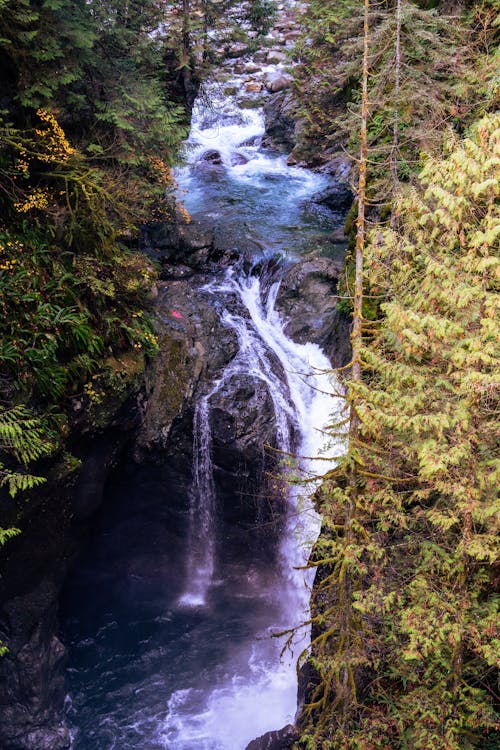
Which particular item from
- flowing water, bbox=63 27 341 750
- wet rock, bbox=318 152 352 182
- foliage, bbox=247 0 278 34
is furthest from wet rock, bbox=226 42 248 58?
flowing water, bbox=63 27 341 750

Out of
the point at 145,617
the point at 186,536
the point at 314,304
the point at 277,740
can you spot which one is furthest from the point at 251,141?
the point at 277,740

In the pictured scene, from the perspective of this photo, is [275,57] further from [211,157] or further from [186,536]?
[186,536]

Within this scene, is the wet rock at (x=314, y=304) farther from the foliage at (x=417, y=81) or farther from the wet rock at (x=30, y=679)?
the wet rock at (x=30, y=679)

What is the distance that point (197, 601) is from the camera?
11500 millimetres

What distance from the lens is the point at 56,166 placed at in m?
9.56

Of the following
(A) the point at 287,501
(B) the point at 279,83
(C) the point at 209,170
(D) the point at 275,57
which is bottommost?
(A) the point at 287,501

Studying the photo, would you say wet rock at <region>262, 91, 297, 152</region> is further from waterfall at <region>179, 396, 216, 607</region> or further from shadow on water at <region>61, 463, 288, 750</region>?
shadow on water at <region>61, 463, 288, 750</region>

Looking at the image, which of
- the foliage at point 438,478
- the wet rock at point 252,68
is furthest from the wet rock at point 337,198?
the wet rock at point 252,68

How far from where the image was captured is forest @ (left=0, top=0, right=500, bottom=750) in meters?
4.64

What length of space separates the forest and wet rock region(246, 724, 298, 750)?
625 mm

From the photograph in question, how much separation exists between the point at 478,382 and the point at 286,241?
38.8 ft

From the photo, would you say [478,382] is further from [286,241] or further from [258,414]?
[286,241]

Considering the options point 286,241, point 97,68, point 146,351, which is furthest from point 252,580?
point 97,68

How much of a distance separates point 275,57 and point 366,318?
26318mm
